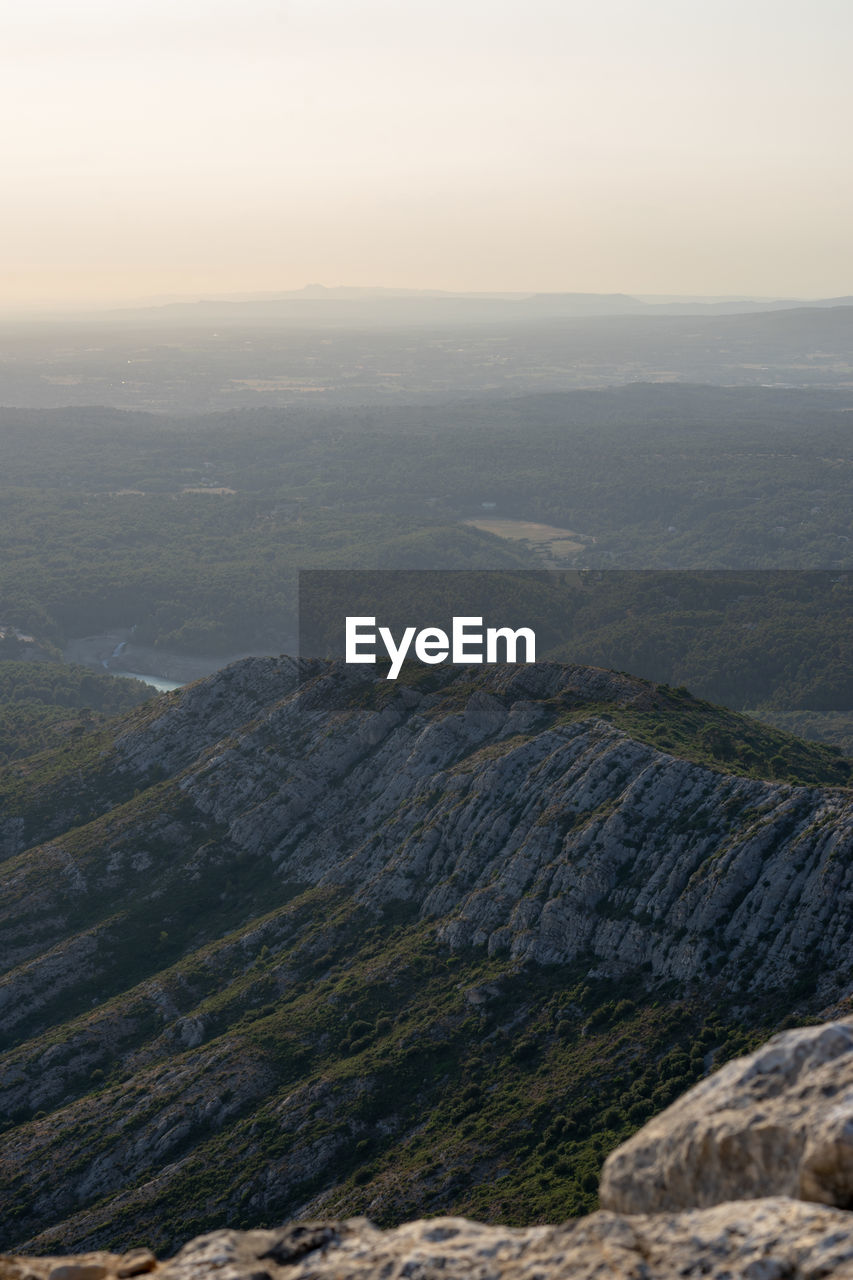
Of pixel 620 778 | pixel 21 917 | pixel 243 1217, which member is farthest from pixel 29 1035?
pixel 620 778

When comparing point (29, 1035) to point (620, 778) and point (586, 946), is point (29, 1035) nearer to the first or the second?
point (586, 946)

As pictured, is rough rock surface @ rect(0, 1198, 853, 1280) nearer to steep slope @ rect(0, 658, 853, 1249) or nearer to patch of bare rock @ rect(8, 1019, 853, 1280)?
patch of bare rock @ rect(8, 1019, 853, 1280)

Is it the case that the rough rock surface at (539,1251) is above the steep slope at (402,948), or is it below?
above

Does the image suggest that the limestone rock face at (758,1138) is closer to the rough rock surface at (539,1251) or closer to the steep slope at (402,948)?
the rough rock surface at (539,1251)

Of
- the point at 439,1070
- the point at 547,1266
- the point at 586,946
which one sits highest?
the point at 547,1266

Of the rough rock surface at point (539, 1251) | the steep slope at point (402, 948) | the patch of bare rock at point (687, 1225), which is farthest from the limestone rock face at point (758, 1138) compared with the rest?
the steep slope at point (402, 948)

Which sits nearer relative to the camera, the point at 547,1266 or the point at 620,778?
the point at 547,1266

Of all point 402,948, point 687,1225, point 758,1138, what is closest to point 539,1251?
point 687,1225
